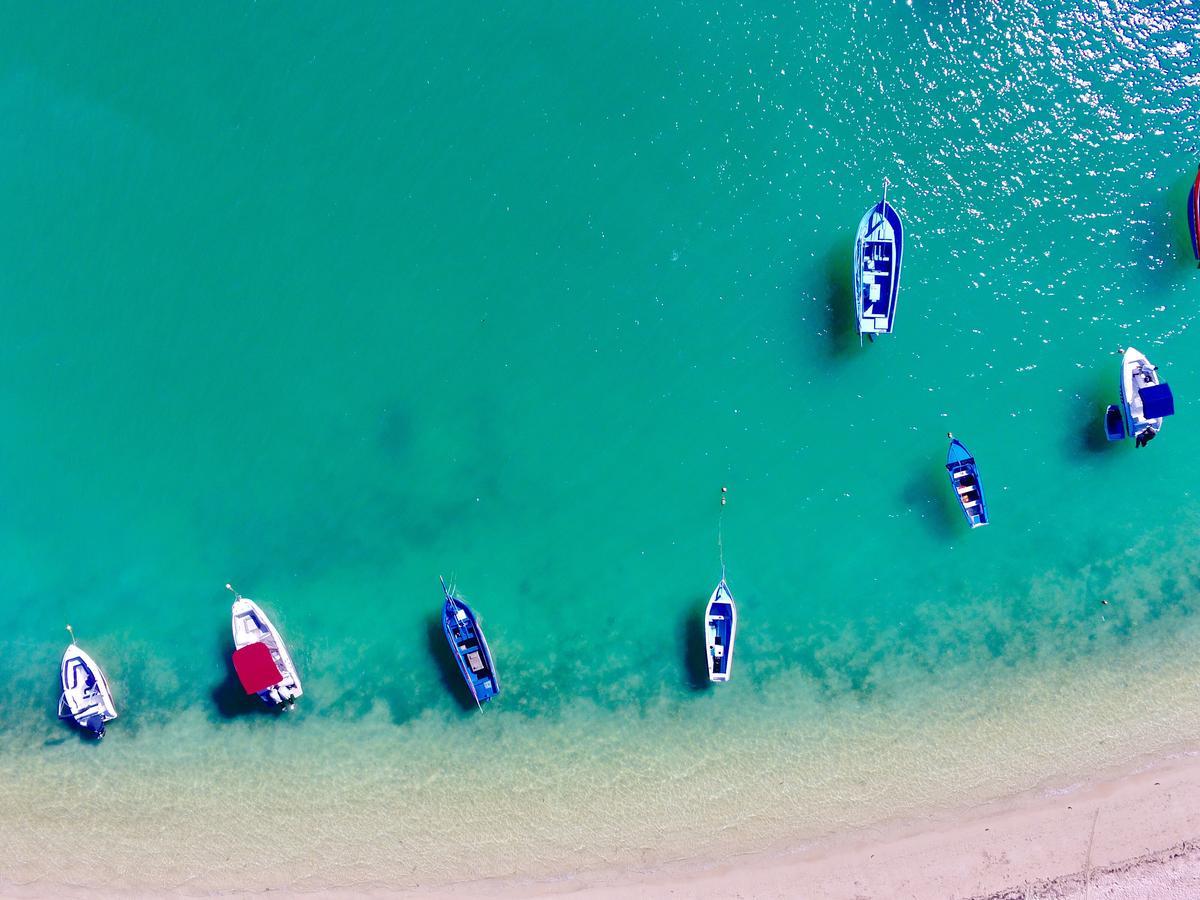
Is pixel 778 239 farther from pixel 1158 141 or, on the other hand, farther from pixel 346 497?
pixel 346 497

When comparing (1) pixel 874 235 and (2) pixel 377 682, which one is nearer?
(1) pixel 874 235

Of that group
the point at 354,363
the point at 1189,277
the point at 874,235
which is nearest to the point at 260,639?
the point at 354,363

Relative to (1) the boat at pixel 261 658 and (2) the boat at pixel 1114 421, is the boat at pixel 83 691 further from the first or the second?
(2) the boat at pixel 1114 421

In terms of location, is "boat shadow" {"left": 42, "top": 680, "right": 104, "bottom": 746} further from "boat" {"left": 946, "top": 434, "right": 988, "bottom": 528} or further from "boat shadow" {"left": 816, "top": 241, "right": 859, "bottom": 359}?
"boat" {"left": 946, "top": 434, "right": 988, "bottom": 528}

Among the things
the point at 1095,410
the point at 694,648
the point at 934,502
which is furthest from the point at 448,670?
the point at 1095,410

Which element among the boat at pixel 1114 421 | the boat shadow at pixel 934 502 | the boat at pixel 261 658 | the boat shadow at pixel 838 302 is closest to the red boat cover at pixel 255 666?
the boat at pixel 261 658

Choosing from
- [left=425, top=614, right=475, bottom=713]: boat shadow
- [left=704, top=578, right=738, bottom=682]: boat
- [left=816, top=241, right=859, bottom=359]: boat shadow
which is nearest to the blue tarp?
[left=816, top=241, right=859, bottom=359]: boat shadow
